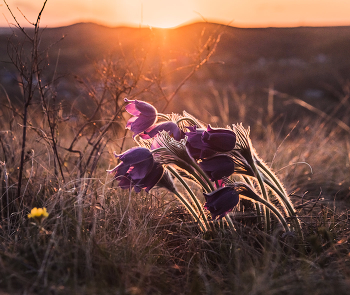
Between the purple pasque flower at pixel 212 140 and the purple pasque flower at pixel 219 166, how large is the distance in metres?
0.03

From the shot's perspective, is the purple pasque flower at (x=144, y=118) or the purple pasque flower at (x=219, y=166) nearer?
the purple pasque flower at (x=219, y=166)

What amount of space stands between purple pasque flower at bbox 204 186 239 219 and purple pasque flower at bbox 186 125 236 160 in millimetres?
134

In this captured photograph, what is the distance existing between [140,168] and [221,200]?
290 mm

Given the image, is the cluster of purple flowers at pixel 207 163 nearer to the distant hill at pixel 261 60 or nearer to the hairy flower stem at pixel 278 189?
the hairy flower stem at pixel 278 189

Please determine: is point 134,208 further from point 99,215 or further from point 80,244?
point 80,244

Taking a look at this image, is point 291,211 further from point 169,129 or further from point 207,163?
point 169,129

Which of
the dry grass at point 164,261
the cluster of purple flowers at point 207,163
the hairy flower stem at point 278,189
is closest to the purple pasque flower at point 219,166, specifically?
the cluster of purple flowers at point 207,163

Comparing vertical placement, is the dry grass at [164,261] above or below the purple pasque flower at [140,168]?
below

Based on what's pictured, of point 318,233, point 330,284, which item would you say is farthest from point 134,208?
Answer: point 330,284

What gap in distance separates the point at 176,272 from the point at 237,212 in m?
0.40

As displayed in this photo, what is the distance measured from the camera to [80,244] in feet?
4.16

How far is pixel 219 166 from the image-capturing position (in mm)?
1182

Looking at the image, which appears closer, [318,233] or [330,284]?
[330,284]

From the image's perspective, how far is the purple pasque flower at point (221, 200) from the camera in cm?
116
